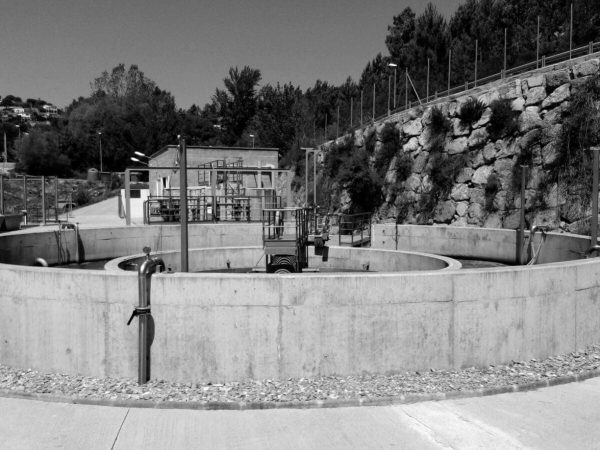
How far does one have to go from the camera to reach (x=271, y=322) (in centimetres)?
703

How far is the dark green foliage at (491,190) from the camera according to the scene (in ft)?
89.4

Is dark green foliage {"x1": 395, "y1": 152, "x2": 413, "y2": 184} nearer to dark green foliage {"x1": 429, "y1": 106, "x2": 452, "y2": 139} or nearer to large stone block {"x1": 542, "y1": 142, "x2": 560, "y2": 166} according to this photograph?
dark green foliage {"x1": 429, "y1": 106, "x2": 452, "y2": 139}

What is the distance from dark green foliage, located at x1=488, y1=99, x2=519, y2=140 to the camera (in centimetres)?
2742

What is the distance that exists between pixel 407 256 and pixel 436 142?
18846 millimetres

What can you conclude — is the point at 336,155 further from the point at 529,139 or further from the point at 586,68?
the point at 586,68

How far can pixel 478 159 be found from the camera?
2908cm

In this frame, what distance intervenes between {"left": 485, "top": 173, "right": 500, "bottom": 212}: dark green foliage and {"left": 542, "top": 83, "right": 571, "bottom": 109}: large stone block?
3908 mm

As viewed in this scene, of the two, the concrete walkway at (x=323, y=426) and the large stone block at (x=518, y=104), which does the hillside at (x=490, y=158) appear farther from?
the concrete walkway at (x=323, y=426)

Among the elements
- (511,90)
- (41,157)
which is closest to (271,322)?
(511,90)

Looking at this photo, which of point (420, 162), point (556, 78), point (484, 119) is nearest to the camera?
point (556, 78)

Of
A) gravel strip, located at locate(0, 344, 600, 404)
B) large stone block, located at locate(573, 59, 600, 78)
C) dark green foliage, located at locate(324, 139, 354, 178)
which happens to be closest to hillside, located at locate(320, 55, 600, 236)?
large stone block, located at locate(573, 59, 600, 78)

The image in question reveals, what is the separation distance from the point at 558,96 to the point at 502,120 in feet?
9.92

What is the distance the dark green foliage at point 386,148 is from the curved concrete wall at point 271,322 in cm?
2904

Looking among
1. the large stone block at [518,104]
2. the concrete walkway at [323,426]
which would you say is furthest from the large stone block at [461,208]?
the concrete walkway at [323,426]
